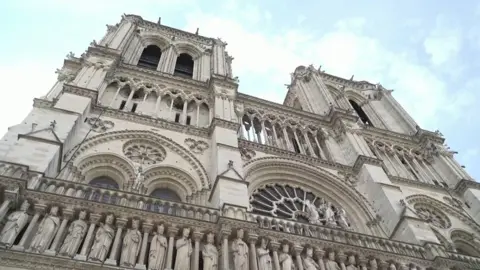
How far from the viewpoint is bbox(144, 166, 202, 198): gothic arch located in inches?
482

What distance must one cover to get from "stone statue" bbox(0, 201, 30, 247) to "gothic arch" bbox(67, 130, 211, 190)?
3.37 m

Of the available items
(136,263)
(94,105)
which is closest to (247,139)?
(94,105)

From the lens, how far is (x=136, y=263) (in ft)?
26.5

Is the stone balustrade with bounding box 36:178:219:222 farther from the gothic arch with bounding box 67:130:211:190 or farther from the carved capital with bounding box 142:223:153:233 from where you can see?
the gothic arch with bounding box 67:130:211:190

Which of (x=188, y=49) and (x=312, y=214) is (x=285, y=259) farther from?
(x=188, y=49)

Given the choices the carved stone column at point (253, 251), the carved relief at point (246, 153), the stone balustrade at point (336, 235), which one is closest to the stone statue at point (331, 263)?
the stone balustrade at point (336, 235)

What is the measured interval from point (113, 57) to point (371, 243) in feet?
37.1

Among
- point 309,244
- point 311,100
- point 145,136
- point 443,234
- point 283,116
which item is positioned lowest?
point 309,244

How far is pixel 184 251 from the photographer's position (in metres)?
8.63

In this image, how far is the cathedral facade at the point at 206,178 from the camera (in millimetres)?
8602

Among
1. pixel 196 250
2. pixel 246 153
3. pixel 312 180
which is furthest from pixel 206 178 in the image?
pixel 312 180

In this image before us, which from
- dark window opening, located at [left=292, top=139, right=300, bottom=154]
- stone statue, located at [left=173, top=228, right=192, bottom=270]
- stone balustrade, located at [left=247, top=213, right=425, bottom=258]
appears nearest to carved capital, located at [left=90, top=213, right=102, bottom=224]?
stone statue, located at [left=173, top=228, right=192, bottom=270]

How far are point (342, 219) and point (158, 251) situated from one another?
6.83m

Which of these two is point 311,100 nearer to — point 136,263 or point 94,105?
point 94,105
